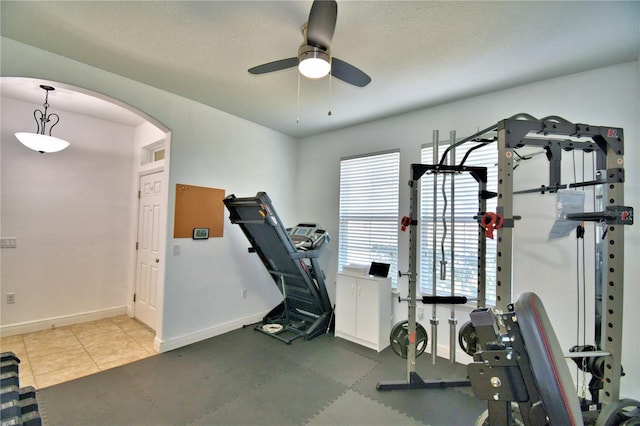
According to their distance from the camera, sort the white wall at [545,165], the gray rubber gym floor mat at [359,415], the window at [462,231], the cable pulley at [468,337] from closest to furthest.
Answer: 1. the gray rubber gym floor mat at [359,415]
2. the white wall at [545,165]
3. the cable pulley at [468,337]
4. the window at [462,231]

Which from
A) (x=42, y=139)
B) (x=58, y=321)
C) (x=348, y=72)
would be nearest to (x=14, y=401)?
(x=348, y=72)

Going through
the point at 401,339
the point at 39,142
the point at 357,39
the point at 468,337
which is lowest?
the point at 401,339

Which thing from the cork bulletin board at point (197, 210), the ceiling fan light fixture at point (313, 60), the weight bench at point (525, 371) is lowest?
the weight bench at point (525, 371)

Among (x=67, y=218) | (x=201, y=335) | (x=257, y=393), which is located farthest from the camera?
(x=67, y=218)

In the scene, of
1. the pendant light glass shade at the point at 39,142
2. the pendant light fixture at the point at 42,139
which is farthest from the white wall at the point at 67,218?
the pendant light glass shade at the point at 39,142

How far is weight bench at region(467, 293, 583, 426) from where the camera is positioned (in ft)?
3.53

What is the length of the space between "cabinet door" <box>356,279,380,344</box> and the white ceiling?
87.6 inches

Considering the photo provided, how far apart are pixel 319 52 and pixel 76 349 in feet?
13.1

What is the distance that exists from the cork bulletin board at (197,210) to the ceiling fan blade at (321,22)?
2.48 meters

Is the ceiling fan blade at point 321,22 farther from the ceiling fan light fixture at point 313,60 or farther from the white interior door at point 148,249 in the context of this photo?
the white interior door at point 148,249

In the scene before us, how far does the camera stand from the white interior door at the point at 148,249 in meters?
3.80

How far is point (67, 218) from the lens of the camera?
150 inches

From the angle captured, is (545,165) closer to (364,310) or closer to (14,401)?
(364,310)

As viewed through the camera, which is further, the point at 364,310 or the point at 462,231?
the point at 364,310
